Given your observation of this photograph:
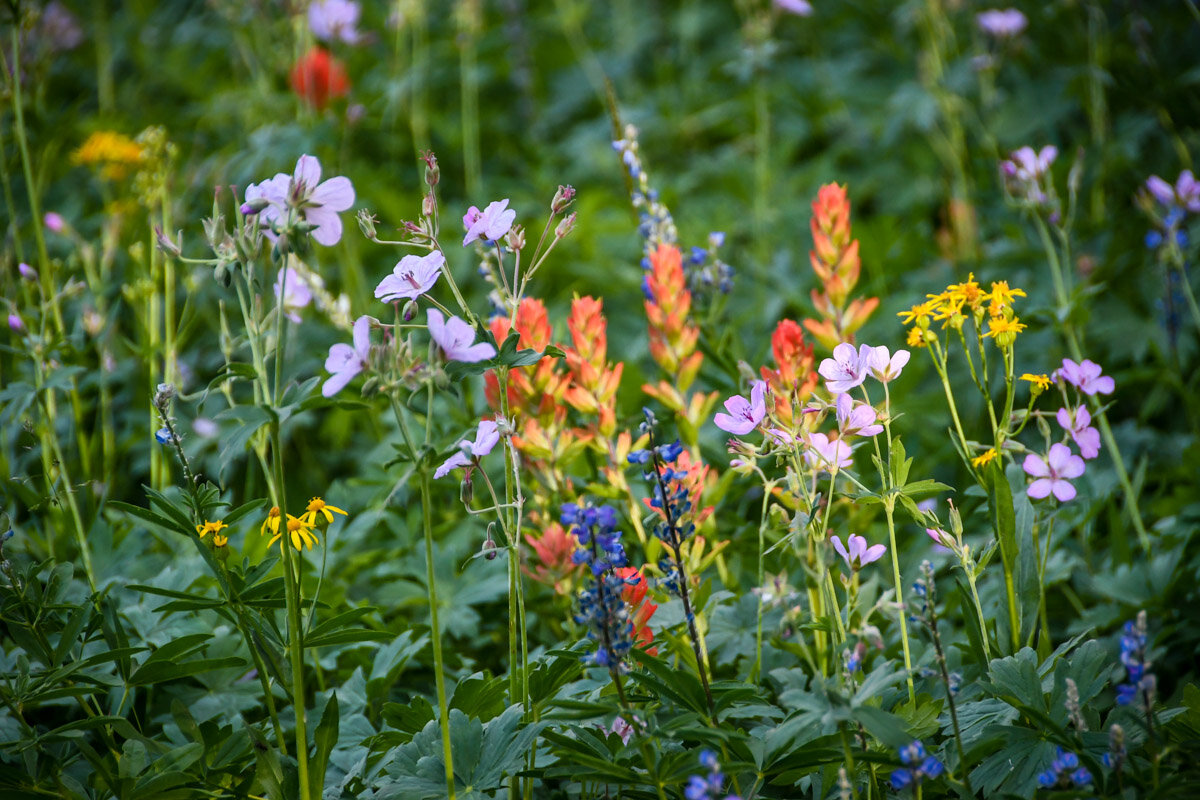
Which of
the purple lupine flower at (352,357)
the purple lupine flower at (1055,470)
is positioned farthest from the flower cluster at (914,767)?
the purple lupine flower at (352,357)

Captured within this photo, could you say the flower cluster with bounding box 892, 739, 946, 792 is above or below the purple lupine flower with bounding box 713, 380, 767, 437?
below

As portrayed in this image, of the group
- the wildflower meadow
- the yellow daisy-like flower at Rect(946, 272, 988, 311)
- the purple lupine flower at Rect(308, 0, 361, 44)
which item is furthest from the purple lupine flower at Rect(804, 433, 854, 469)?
the purple lupine flower at Rect(308, 0, 361, 44)

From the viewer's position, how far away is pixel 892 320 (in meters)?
2.51

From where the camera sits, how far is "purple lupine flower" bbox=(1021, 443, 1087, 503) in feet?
4.55

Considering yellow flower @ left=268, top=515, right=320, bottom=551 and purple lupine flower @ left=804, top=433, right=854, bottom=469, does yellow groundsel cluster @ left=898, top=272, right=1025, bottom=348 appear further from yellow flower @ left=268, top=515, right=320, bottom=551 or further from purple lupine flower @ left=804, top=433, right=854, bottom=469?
yellow flower @ left=268, top=515, right=320, bottom=551

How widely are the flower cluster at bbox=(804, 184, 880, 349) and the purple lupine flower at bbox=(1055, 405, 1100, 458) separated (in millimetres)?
415

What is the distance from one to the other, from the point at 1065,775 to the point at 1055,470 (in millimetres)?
488

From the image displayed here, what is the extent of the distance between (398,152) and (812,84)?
1929mm

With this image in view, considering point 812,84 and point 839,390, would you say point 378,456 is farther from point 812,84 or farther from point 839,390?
point 812,84

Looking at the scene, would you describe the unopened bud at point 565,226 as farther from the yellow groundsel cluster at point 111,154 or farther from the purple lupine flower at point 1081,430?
the yellow groundsel cluster at point 111,154

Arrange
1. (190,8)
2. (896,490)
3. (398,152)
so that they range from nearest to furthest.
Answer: (896,490), (398,152), (190,8)

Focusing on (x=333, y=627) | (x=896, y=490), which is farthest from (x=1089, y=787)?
(x=333, y=627)

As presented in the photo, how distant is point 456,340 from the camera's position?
110 centimetres

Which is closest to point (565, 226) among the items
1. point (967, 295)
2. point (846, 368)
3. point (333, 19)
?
point (846, 368)
